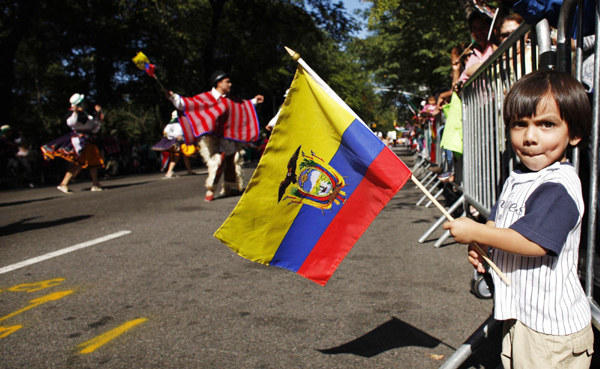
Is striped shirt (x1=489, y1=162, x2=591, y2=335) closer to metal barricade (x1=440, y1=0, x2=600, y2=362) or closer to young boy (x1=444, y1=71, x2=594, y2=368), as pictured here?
young boy (x1=444, y1=71, x2=594, y2=368)

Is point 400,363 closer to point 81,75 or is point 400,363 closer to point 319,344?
point 319,344

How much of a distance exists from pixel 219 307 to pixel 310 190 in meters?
1.43

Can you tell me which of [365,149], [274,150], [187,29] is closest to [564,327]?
[365,149]

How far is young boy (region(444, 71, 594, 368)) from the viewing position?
1.70m

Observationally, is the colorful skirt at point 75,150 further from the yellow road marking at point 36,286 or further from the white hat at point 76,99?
the yellow road marking at point 36,286

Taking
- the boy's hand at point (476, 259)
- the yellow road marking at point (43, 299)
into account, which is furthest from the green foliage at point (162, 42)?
the boy's hand at point (476, 259)

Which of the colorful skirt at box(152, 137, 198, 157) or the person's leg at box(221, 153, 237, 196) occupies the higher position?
the colorful skirt at box(152, 137, 198, 157)

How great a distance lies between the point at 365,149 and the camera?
2291 mm

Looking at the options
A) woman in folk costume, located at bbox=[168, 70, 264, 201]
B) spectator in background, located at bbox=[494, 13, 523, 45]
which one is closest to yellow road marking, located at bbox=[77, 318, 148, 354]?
spectator in background, located at bbox=[494, 13, 523, 45]

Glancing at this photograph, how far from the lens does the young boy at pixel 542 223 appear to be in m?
1.70

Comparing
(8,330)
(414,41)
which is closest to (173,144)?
(414,41)

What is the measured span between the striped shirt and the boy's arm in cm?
2

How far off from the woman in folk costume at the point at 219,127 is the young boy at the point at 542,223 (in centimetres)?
777

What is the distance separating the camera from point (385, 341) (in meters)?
2.90
